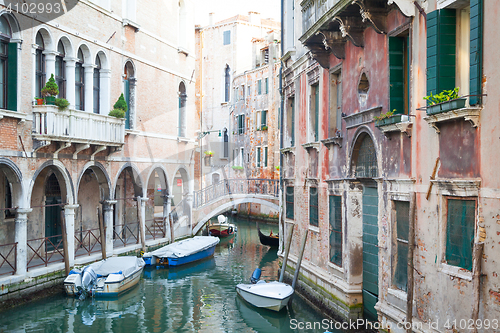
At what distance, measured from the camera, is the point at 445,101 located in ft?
17.9

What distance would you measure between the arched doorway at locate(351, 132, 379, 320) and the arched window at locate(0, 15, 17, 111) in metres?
7.34

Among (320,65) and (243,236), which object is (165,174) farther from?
(320,65)

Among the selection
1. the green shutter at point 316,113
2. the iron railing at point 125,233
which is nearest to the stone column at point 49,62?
the iron railing at point 125,233

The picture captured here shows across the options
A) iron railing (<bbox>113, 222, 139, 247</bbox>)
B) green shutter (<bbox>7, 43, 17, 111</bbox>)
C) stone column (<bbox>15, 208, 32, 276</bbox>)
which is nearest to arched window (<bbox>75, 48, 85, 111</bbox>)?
green shutter (<bbox>7, 43, 17, 111</bbox>)

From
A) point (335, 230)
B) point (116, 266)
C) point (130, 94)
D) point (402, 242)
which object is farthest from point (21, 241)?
point (402, 242)

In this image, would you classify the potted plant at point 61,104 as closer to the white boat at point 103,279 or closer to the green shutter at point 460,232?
the white boat at point 103,279

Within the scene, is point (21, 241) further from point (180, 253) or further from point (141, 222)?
point (180, 253)

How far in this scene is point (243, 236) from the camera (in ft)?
79.1

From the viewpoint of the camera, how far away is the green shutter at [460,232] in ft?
17.6

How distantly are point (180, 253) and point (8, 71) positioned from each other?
7.34 m

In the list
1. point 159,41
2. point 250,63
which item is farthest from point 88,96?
point 250,63

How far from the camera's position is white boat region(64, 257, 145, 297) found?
11.7m

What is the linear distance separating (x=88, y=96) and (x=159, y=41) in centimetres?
447

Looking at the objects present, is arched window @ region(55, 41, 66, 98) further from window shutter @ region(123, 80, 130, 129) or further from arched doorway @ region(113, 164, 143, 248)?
arched doorway @ region(113, 164, 143, 248)
